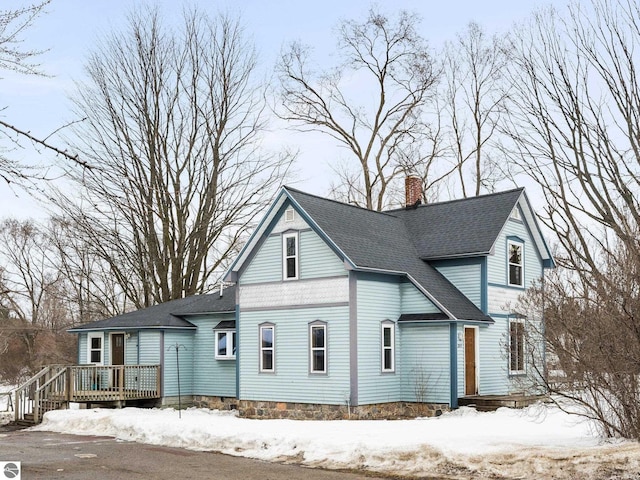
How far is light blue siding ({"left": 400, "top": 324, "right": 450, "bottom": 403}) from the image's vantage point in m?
21.9

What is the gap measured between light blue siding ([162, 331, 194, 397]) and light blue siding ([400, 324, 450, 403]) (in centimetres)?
817

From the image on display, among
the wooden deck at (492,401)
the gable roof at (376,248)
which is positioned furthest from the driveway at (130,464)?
the wooden deck at (492,401)

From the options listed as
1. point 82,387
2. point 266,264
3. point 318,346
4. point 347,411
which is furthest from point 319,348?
point 82,387

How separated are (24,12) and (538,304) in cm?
957

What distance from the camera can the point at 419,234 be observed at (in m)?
25.9

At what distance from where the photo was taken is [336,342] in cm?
2173

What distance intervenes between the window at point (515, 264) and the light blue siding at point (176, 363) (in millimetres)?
11162

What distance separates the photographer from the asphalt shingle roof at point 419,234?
73.4 feet

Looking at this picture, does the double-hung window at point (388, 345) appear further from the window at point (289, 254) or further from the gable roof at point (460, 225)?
the window at point (289, 254)

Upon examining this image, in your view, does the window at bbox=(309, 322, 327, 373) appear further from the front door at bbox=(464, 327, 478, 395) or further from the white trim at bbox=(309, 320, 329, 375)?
the front door at bbox=(464, 327, 478, 395)

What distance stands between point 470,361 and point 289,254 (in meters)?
6.08

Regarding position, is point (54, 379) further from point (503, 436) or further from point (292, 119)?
point (292, 119)

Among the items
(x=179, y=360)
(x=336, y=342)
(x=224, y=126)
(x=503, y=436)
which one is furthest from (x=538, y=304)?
(x=224, y=126)

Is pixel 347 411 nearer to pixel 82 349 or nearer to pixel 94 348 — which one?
pixel 94 348
